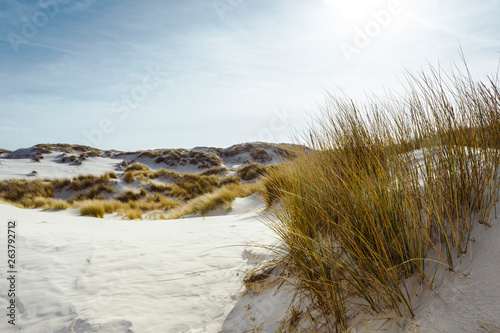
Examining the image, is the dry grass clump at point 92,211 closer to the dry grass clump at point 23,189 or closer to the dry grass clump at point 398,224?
the dry grass clump at point 23,189

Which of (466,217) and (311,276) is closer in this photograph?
(466,217)

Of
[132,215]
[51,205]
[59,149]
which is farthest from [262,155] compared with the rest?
[59,149]

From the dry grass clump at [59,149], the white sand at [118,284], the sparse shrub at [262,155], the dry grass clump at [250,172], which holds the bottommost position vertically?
the white sand at [118,284]

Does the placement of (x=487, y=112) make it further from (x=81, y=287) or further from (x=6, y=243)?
(x=6, y=243)

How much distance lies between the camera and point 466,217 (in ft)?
3.97

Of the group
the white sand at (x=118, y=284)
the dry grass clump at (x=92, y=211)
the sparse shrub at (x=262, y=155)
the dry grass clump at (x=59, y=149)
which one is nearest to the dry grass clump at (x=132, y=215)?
the dry grass clump at (x=92, y=211)

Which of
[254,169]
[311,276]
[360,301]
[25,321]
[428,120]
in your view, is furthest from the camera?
[254,169]

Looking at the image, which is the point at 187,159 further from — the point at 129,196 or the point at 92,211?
the point at 92,211

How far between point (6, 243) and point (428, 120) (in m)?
3.91

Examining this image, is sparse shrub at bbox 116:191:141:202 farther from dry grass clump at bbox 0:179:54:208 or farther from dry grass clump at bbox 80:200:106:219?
dry grass clump at bbox 80:200:106:219

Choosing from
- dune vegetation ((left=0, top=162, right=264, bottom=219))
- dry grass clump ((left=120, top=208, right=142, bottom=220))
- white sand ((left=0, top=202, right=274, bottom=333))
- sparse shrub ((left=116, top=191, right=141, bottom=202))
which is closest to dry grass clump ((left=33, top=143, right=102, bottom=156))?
dune vegetation ((left=0, top=162, right=264, bottom=219))

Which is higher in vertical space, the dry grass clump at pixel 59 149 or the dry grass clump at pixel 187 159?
the dry grass clump at pixel 59 149

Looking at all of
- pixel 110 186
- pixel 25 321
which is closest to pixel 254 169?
pixel 110 186

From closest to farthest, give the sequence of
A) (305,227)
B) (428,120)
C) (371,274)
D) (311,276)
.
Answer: (371,274) → (311,276) → (305,227) → (428,120)
